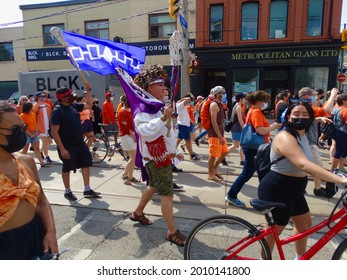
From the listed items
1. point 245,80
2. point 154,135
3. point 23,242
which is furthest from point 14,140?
point 245,80

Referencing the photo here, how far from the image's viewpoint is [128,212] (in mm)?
4316

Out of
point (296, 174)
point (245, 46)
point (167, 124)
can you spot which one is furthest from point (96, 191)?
point (245, 46)

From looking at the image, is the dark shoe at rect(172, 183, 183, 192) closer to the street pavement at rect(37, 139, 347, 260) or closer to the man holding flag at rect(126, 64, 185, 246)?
the street pavement at rect(37, 139, 347, 260)

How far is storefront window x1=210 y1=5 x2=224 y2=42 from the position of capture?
17203 mm

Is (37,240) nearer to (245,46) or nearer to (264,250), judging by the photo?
(264,250)

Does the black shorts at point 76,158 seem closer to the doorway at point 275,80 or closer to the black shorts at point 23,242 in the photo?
the black shorts at point 23,242

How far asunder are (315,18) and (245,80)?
5.06 metres

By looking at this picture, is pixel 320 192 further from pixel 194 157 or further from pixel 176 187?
pixel 194 157

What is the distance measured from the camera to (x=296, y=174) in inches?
97.5

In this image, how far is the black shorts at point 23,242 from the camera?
5.71 ft

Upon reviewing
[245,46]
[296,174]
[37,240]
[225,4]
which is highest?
[225,4]

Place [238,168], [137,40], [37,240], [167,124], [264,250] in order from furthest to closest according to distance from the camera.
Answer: [137,40]
[238,168]
[167,124]
[264,250]
[37,240]

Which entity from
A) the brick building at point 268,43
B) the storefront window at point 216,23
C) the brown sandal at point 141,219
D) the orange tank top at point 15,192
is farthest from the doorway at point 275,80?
the orange tank top at point 15,192

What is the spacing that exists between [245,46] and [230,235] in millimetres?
16109
